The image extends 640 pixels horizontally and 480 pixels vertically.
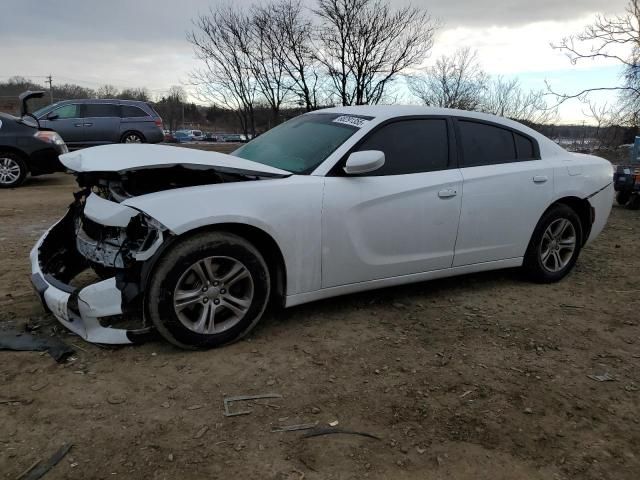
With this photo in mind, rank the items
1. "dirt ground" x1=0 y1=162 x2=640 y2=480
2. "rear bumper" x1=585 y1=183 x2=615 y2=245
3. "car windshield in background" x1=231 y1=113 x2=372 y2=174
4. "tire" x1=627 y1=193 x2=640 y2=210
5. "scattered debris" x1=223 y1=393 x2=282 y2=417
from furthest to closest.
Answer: "tire" x1=627 y1=193 x2=640 y2=210 < "rear bumper" x1=585 y1=183 x2=615 y2=245 < "car windshield in background" x1=231 y1=113 x2=372 y2=174 < "scattered debris" x1=223 y1=393 x2=282 y2=417 < "dirt ground" x1=0 y1=162 x2=640 y2=480

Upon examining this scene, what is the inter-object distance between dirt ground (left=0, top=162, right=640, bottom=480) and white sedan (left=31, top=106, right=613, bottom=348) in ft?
0.86

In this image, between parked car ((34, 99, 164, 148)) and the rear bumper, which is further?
parked car ((34, 99, 164, 148))

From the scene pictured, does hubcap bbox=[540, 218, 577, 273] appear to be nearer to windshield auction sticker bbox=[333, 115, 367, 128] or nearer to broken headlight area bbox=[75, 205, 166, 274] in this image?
windshield auction sticker bbox=[333, 115, 367, 128]

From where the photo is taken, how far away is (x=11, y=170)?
9711 mm

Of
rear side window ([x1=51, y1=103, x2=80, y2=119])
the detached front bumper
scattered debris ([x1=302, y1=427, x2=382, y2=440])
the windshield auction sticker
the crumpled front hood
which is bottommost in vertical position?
scattered debris ([x1=302, y1=427, x2=382, y2=440])

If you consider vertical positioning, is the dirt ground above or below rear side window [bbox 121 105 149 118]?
below

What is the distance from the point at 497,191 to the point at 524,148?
622 millimetres

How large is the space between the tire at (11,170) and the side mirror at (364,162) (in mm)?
8676

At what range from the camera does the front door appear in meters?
3.42

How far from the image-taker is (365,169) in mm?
3359

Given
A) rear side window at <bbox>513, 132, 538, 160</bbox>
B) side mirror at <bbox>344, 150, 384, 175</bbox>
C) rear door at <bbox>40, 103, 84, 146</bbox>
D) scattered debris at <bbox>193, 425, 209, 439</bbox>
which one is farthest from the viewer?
rear door at <bbox>40, 103, 84, 146</bbox>

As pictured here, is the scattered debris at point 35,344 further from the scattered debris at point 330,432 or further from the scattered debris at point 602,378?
the scattered debris at point 602,378

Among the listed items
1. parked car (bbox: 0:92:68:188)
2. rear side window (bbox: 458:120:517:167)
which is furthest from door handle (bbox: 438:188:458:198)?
parked car (bbox: 0:92:68:188)

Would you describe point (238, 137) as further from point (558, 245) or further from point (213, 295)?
point (213, 295)
